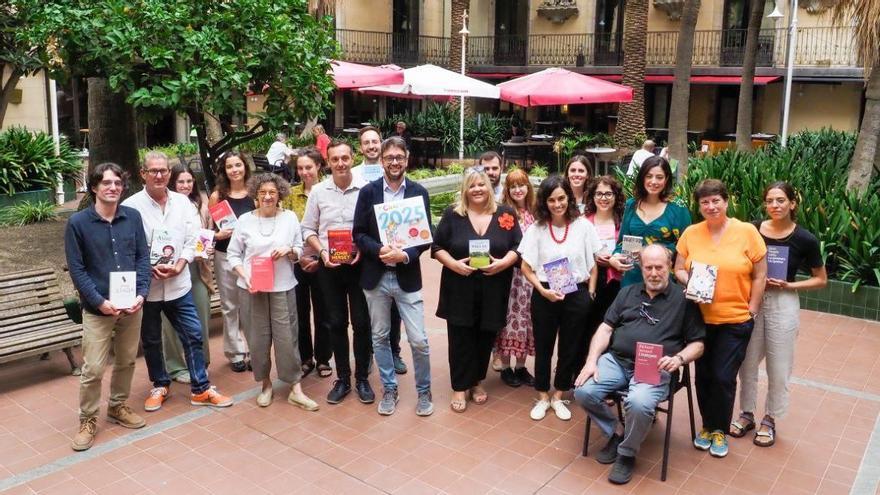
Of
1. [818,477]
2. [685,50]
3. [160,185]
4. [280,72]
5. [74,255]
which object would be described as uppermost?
[685,50]

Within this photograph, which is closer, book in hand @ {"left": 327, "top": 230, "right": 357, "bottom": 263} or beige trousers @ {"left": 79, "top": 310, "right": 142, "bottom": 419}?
beige trousers @ {"left": 79, "top": 310, "right": 142, "bottom": 419}

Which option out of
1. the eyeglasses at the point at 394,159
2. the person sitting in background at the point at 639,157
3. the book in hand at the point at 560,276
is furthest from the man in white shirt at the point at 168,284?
the person sitting in background at the point at 639,157

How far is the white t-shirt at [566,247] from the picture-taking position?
18.0ft

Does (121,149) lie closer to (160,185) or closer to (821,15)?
(160,185)

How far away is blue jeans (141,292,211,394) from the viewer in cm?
577

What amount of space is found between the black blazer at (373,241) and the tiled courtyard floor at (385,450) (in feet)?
3.37

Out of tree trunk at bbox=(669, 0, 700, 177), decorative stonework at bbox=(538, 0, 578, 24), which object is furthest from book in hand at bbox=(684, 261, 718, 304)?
decorative stonework at bbox=(538, 0, 578, 24)

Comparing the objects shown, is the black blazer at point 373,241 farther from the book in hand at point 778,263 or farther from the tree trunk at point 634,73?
the tree trunk at point 634,73

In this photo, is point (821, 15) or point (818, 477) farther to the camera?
point (821, 15)

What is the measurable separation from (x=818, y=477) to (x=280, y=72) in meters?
5.58

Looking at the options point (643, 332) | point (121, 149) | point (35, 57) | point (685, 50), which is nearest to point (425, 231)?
point (643, 332)

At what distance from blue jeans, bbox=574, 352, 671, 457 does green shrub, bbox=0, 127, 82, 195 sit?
11.5 metres

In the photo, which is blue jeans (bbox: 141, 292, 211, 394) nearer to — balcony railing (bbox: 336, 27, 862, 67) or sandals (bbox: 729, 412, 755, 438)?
sandals (bbox: 729, 412, 755, 438)

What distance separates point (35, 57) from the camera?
10.6 metres
